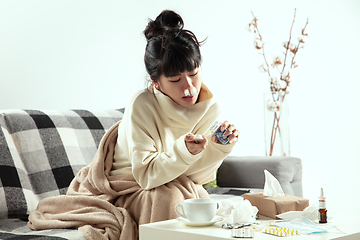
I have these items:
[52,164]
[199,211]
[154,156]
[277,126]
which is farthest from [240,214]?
[277,126]

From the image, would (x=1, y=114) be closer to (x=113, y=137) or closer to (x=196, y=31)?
(x=113, y=137)

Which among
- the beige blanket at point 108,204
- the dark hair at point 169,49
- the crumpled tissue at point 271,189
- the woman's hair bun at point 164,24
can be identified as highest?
the woman's hair bun at point 164,24

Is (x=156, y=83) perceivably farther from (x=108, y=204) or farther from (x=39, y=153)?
(x=39, y=153)

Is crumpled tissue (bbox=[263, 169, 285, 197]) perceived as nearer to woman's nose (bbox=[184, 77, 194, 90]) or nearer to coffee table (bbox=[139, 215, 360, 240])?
coffee table (bbox=[139, 215, 360, 240])

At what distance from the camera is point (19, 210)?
1313 mm

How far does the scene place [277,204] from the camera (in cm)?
97

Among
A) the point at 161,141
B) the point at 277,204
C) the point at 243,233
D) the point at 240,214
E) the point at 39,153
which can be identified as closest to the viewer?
the point at 243,233

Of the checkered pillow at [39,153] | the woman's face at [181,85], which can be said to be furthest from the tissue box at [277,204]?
the checkered pillow at [39,153]

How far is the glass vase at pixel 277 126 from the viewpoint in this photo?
2.19 m

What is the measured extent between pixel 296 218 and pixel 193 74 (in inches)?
20.1

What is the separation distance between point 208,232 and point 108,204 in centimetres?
44

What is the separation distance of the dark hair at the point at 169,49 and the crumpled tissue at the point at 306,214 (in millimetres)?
493

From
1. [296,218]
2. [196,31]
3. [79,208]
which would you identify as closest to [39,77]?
[79,208]

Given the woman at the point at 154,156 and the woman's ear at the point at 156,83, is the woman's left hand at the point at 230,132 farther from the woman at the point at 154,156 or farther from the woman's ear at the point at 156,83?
the woman's ear at the point at 156,83
